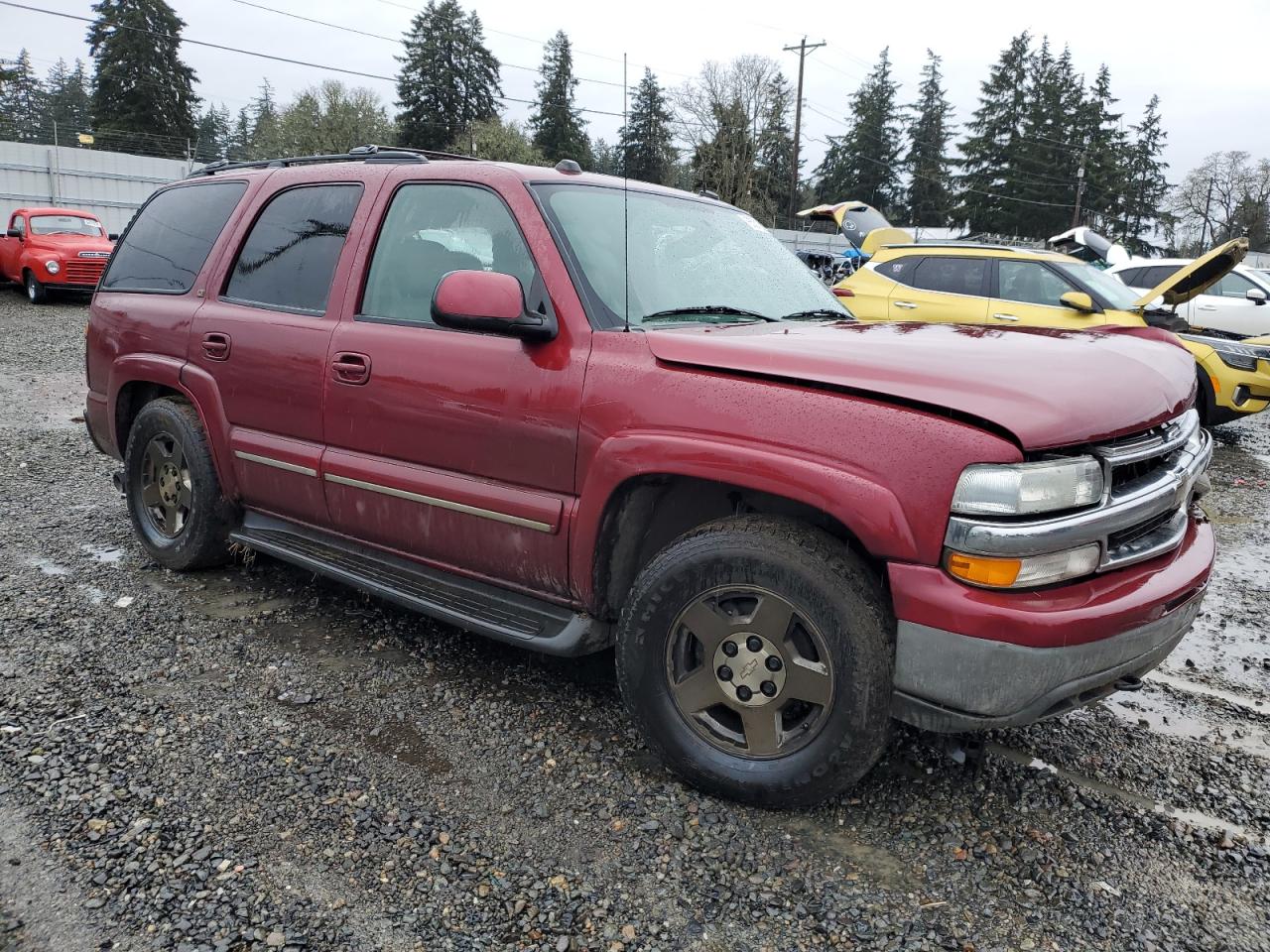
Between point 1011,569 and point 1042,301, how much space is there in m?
7.42

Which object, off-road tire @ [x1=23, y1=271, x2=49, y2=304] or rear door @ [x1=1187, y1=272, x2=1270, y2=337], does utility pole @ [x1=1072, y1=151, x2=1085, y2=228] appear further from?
off-road tire @ [x1=23, y1=271, x2=49, y2=304]

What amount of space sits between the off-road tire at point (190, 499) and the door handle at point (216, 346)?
35 cm

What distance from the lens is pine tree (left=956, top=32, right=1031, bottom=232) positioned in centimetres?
5703

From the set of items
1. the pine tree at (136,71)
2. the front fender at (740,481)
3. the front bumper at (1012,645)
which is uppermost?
the pine tree at (136,71)

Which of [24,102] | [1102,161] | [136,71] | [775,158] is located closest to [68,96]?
[24,102]

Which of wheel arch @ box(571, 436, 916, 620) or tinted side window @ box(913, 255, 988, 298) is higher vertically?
tinted side window @ box(913, 255, 988, 298)

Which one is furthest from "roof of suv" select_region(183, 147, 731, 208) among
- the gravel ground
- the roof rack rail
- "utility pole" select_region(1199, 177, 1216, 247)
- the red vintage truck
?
"utility pole" select_region(1199, 177, 1216, 247)

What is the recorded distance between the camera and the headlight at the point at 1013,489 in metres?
2.12

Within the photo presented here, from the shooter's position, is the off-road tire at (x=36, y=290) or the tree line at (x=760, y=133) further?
the tree line at (x=760, y=133)

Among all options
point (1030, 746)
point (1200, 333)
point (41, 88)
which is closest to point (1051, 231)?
point (1200, 333)

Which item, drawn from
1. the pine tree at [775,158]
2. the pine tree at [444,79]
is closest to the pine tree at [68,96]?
the pine tree at [444,79]

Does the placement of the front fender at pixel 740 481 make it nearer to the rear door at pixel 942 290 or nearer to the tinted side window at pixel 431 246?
the tinted side window at pixel 431 246

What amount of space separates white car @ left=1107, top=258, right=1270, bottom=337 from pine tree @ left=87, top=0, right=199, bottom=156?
54.7m

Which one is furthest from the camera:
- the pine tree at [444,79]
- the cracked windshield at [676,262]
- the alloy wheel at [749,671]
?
the pine tree at [444,79]
